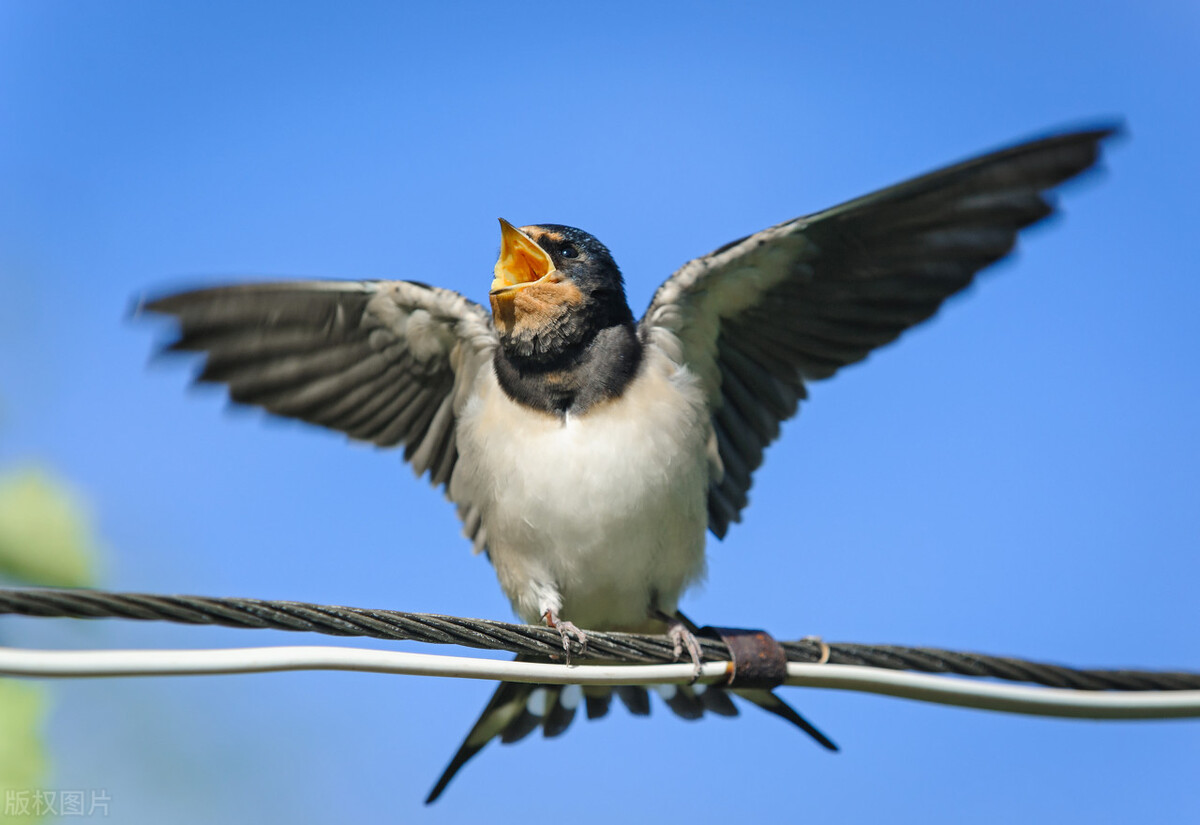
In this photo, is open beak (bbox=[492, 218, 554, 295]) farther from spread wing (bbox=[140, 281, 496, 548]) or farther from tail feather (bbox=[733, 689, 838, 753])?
tail feather (bbox=[733, 689, 838, 753])

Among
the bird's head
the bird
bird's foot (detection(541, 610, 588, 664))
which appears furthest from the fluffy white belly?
bird's foot (detection(541, 610, 588, 664))

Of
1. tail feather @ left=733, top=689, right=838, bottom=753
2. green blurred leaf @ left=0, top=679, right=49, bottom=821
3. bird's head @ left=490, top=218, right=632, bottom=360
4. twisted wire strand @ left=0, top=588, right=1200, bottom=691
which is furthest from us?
bird's head @ left=490, top=218, right=632, bottom=360

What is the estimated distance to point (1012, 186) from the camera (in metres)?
4.27

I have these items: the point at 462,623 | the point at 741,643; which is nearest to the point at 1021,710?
the point at 741,643

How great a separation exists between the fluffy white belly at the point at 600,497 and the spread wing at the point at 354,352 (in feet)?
1.41

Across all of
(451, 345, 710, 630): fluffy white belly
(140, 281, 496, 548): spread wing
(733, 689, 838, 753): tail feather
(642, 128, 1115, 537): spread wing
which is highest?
(642, 128, 1115, 537): spread wing

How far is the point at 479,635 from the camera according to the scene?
2.84 meters

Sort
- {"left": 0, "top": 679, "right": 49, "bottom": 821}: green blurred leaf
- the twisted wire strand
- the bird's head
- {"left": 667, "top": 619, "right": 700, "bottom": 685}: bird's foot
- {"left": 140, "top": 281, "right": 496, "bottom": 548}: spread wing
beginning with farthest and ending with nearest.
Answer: {"left": 140, "top": 281, "right": 496, "bottom": 548}: spread wing < the bird's head < {"left": 667, "top": 619, "right": 700, "bottom": 685}: bird's foot < {"left": 0, "top": 679, "right": 49, "bottom": 821}: green blurred leaf < the twisted wire strand

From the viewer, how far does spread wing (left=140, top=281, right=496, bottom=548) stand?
4.83 m

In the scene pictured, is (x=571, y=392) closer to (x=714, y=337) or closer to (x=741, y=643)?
(x=714, y=337)

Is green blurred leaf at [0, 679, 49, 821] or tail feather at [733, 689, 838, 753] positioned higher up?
tail feather at [733, 689, 838, 753]

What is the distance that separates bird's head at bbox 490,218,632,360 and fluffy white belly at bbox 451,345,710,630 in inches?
9.7

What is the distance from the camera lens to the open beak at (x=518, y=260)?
4.93 meters

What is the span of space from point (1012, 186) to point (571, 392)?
1855 millimetres
